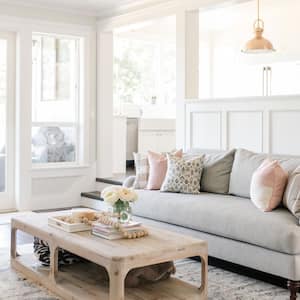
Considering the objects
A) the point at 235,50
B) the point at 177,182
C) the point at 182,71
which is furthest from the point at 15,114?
the point at 235,50

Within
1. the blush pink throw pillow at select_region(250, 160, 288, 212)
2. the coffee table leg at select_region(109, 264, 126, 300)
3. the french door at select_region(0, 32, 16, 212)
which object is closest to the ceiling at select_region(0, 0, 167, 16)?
the french door at select_region(0, 32, 16, 212)

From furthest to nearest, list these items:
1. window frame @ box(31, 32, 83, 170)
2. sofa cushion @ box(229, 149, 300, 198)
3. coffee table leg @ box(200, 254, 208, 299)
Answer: window frame @ box(31, 32, 83, 170)
sofa cushion @ box(229, 149, 300, 198)
coffee table leg @ box(200, 254, 208, 299)

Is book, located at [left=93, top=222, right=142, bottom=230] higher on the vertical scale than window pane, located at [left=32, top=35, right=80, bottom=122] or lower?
lower

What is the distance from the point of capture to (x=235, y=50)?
8898 millimetres

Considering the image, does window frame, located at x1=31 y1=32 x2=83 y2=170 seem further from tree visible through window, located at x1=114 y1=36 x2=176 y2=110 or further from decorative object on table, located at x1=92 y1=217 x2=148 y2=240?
decorative object on table, located at x1=92 y1=217 x2=148 y2=240

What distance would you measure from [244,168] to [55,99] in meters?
3.20

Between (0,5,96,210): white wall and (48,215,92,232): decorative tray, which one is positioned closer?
(48,215,92,232): decorative tray

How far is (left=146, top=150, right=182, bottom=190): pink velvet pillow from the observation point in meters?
4.98

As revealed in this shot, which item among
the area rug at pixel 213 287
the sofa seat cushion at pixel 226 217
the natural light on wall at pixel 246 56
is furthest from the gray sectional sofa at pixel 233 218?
the natural light on wall at pixel 246 56

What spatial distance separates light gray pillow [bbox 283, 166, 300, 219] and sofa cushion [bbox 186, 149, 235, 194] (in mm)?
924

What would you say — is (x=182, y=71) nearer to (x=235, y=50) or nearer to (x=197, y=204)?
(x=197, y=204)

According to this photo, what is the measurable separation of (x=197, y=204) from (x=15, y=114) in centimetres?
316

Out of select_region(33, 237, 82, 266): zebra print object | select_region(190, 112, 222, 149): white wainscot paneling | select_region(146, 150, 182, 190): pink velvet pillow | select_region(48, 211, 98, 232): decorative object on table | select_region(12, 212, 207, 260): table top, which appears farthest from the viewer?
select_region(190, 112, 222, 149): white wainscot paneling

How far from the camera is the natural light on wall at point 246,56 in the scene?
789cm
